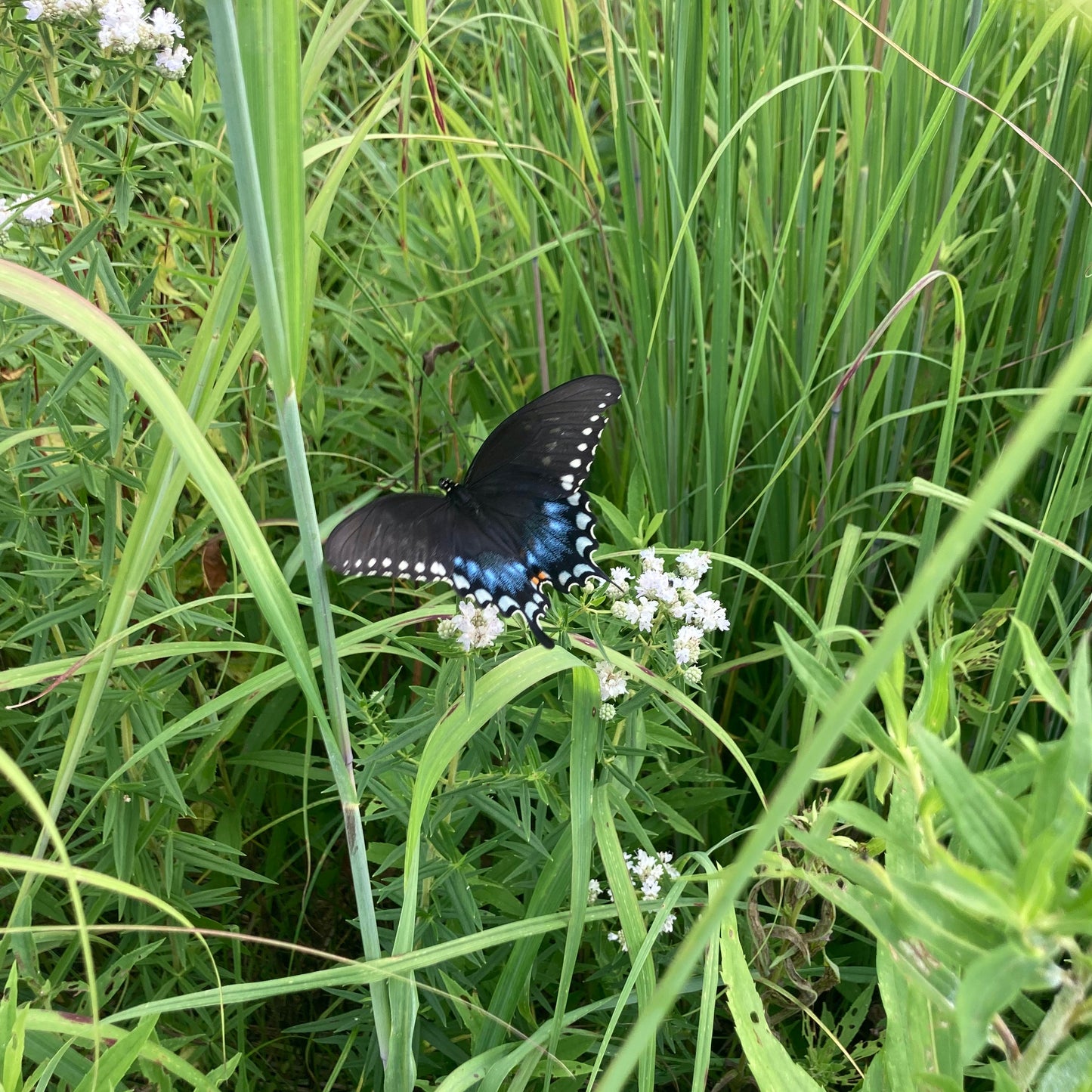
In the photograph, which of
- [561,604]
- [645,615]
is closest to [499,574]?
[561,604]

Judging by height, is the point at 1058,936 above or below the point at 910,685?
above

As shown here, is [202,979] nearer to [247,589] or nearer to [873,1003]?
[247,589]

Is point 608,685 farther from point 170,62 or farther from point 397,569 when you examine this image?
point 170,62

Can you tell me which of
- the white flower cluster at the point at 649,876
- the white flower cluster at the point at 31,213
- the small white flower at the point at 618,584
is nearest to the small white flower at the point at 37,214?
the white flower cluster at the point at 31,213

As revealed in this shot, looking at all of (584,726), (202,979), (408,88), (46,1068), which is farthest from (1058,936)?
(408,88)

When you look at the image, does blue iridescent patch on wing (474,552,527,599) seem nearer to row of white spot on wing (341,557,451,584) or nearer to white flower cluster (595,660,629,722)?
row of white spot on wing (341,557,451,584)

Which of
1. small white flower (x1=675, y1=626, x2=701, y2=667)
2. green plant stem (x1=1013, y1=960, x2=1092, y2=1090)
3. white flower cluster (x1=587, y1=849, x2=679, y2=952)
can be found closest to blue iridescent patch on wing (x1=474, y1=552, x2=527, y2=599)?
small white flower (x1=675, y1=626, x2=701, y2=667)

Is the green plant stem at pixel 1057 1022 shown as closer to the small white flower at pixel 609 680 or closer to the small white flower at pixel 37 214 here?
the small white flower at pixel 609 680
